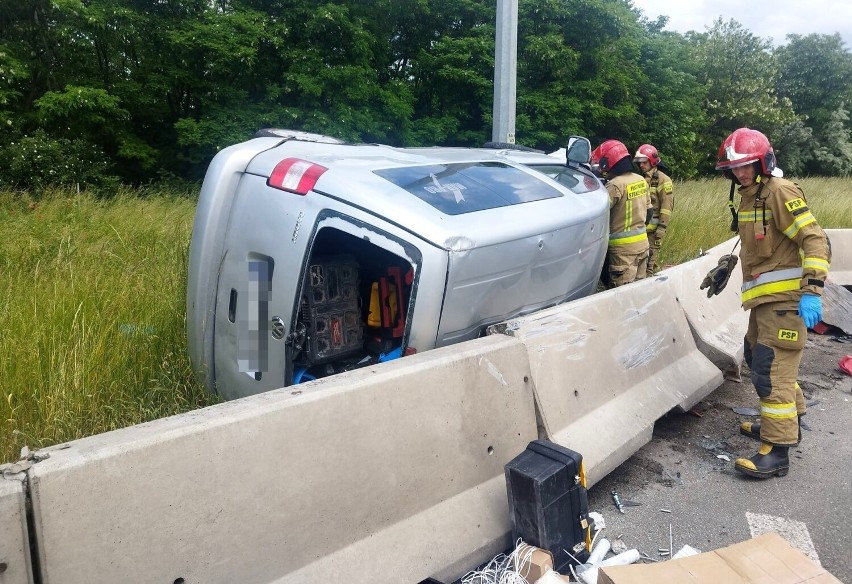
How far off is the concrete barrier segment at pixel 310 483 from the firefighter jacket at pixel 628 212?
3681 millimetres

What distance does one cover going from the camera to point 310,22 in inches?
547

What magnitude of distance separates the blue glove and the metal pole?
3.85 metres

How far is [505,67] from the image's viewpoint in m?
6.95

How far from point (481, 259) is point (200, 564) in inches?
69.8

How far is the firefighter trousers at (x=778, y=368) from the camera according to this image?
375 centimetres

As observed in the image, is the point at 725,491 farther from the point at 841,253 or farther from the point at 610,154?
the point at 841,253

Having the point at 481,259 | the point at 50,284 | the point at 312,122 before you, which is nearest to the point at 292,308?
the point at 481,259

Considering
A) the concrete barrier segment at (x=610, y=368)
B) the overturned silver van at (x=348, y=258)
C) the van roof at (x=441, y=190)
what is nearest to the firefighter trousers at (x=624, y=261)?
the concrete barrier segment at (x=610, y=368)

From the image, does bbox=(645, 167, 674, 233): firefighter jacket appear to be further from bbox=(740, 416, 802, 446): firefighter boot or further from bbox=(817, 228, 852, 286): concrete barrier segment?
bbox=(740, 416, 802, 446): firefighter boot

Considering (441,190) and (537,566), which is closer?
(537,566)

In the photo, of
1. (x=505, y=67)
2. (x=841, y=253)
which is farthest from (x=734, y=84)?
(x=505, y=67)

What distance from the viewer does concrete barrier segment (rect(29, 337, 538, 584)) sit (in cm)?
175

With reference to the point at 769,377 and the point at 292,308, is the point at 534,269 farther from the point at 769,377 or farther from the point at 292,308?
the point at 769,377

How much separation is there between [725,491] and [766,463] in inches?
15.0
